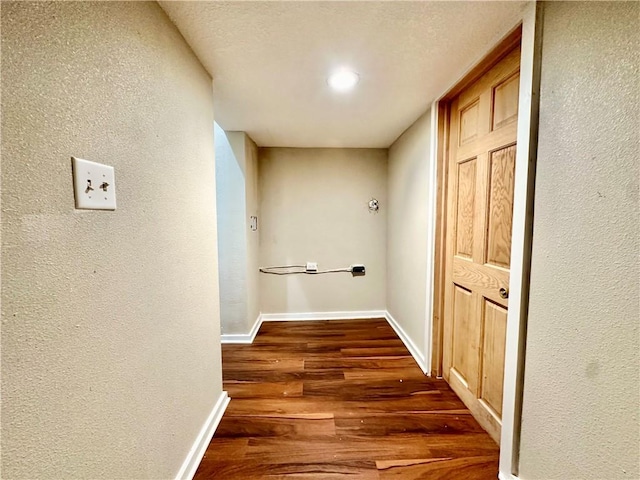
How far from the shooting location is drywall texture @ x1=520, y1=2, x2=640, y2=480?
2.32ft

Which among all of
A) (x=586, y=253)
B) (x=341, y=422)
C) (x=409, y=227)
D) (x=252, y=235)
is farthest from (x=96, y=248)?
(x=409, y=227)

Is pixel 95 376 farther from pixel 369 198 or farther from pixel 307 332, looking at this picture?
pixel 369 198

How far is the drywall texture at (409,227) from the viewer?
207 cm

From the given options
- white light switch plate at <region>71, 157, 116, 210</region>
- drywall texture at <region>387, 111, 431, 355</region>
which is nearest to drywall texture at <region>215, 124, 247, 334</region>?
drywall texture at <region>387, 111, 431, 355</region>

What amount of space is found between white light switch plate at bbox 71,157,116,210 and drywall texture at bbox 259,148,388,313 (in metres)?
2.30

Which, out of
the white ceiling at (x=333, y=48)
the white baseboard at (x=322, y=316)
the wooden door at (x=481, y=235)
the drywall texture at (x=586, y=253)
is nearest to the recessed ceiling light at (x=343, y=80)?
the white ceiling at (x=333, y=48)

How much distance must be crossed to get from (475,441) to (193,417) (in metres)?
1.45

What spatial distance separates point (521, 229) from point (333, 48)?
1132mm

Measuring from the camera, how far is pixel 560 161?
90 cm

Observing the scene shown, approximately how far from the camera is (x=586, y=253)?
2.67ft

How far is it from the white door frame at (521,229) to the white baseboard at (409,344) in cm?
89

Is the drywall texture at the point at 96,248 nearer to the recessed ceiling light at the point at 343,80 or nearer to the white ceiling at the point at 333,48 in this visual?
the white ceiling at the point at 333,48

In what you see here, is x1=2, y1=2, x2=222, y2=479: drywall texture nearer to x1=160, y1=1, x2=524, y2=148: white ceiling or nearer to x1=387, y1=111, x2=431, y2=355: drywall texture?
x1=160, y1=1, x2=524, y2=148: white ceiling

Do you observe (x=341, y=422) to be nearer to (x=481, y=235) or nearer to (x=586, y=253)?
(x=481, y=235)
